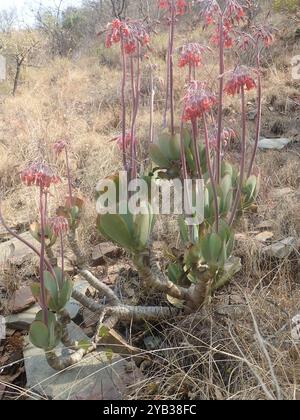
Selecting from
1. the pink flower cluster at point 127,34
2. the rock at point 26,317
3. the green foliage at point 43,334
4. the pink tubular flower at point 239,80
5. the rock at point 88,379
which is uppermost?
the pink flower cluster at point 127,34

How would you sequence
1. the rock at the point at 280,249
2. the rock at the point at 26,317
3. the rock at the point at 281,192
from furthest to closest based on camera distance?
the rock at the point at 281,192
the rock at the point at 280,249
the rock at the point at 26,317

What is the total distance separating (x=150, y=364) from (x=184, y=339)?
0.60 feet

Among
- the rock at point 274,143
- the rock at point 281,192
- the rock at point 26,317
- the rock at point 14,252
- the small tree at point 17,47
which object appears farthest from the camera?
the small tree at point 17,47

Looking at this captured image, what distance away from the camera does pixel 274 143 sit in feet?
15.7

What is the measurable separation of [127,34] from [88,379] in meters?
1.38

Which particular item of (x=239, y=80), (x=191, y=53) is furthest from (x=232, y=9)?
(x=239, y=80)

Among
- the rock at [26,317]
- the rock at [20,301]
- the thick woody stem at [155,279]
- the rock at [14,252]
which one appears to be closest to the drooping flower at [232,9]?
the thick woody stem at [155,279]

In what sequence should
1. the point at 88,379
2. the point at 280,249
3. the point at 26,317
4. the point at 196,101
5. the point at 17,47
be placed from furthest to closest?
1. the point at 17,47
2. the point at 280,249
3. the point at 26,317
4. the point at 88,379
5. the point at 196,101

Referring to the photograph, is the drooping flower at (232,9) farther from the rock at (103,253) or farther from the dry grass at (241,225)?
the rock at (103,253)

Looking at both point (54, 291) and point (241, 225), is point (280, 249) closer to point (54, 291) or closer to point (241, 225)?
point (241, 225)

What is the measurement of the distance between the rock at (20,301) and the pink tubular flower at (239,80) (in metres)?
1.58

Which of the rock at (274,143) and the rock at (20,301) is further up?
the rock at (274,143)

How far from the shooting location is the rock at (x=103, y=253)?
9.20ft

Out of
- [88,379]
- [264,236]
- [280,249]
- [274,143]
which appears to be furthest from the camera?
[274,143]
